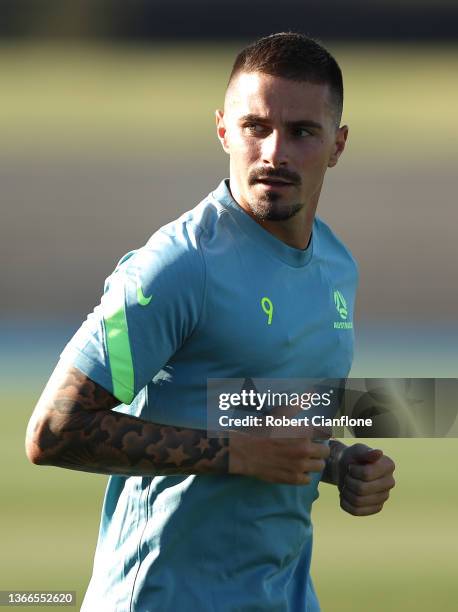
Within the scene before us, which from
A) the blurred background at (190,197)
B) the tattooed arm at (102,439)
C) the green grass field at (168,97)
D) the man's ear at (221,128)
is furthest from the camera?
the green grass field at (168,97)

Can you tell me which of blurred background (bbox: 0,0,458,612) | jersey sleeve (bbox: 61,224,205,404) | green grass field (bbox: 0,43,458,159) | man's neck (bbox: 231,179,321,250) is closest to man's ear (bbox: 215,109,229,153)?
man's neck (bbox: 231,179,321,250)

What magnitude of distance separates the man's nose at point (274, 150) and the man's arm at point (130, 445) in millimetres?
444

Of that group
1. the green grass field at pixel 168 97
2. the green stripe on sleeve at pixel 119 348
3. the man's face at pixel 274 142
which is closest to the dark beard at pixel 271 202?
the man's face at pixel 274 142

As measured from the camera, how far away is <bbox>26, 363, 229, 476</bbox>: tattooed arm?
1579 millimetres

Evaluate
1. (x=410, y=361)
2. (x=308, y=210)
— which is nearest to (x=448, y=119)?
(x=410, y=361)

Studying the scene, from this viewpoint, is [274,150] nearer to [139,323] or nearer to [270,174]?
[270,174]

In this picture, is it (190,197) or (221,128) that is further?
(190,197)

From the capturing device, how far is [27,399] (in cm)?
645

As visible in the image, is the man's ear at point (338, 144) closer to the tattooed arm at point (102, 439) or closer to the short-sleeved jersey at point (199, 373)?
the short-sleeved jersey at point (199, 373)

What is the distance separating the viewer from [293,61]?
185 cm

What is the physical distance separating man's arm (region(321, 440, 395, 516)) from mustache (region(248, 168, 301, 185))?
0.48 m

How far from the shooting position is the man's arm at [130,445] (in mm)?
1581

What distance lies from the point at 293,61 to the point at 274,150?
0.58 ft

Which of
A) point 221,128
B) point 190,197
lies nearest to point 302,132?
point 221,128
